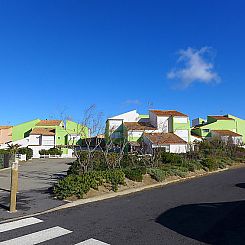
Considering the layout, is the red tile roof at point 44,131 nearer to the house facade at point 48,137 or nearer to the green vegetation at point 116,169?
the house facade at point 48,137

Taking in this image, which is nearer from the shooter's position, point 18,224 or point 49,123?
point 18,224

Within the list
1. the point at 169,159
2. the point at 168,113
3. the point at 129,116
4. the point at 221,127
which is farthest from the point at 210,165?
the point at 221,127

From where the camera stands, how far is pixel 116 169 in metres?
14.7

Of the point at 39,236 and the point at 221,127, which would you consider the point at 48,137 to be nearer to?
the point at 221,127

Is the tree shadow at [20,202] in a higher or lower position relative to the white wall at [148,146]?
lower

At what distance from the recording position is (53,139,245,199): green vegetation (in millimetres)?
10852

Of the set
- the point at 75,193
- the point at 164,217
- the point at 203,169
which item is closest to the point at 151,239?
the point at 164,217

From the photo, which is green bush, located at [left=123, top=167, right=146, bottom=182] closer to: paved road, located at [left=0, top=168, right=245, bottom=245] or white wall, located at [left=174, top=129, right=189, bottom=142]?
paved road, located at [left=0, top=168, right=245, bottom=245]

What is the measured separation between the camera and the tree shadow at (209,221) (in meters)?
6.16

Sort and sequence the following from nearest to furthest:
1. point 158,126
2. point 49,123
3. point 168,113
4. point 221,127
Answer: point 158,126 → point 168,113 → point 221,127 → point 49,123

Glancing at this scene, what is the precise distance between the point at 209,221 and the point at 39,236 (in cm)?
418

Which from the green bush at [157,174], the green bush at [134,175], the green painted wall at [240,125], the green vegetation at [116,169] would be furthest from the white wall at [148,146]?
the green painted wall at [240,125]

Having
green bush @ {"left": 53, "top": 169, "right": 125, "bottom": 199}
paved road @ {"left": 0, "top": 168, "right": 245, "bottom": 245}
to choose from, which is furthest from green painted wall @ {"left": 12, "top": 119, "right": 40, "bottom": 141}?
paved road @ {"left": 0, "top": 168, "right": 245, "bottom": 245}

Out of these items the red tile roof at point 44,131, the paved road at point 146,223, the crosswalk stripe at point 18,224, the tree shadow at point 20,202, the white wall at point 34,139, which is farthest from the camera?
the red tile roof at point 44,131
